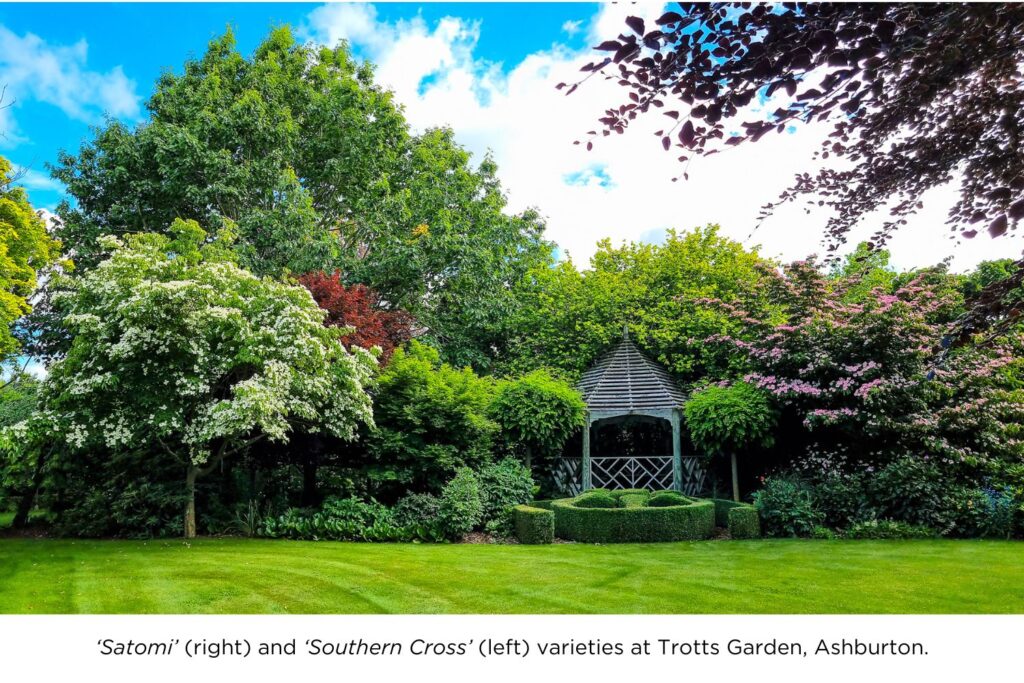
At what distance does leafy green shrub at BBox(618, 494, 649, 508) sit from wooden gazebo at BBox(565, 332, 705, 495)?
95.2 inches

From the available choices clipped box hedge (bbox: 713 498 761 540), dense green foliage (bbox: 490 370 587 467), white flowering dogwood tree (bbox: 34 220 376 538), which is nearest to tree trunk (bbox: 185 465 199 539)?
white flowering dogwood tree (bbox: 34 220 376 538)

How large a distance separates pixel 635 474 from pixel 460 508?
635cm

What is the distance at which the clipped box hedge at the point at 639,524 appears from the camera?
440 inches

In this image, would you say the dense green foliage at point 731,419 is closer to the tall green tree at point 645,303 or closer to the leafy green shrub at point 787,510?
the leafy green shrub at point 787,510

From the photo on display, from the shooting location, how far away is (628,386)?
15.5 meters

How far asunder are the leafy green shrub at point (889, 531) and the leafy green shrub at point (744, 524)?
1479 mm

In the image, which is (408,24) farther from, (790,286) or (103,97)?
(103,97)

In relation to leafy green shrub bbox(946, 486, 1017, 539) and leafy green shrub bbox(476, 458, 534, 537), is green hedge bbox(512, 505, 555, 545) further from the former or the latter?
leafy green shrub bbox(946, 486, 1017, 539)

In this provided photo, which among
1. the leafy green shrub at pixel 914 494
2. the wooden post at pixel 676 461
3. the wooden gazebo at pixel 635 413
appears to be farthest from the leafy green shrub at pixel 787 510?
the wooden gazebo at pixel 635 413

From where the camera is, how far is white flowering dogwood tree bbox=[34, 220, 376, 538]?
944 cm

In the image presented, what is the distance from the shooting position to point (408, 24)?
7.97 m

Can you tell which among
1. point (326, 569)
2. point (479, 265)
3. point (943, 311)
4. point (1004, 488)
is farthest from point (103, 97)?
point (1004, 488)

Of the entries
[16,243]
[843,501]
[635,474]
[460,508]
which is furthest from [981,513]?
[16,243]

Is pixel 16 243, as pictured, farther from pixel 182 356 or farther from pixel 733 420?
pixel 733 420
